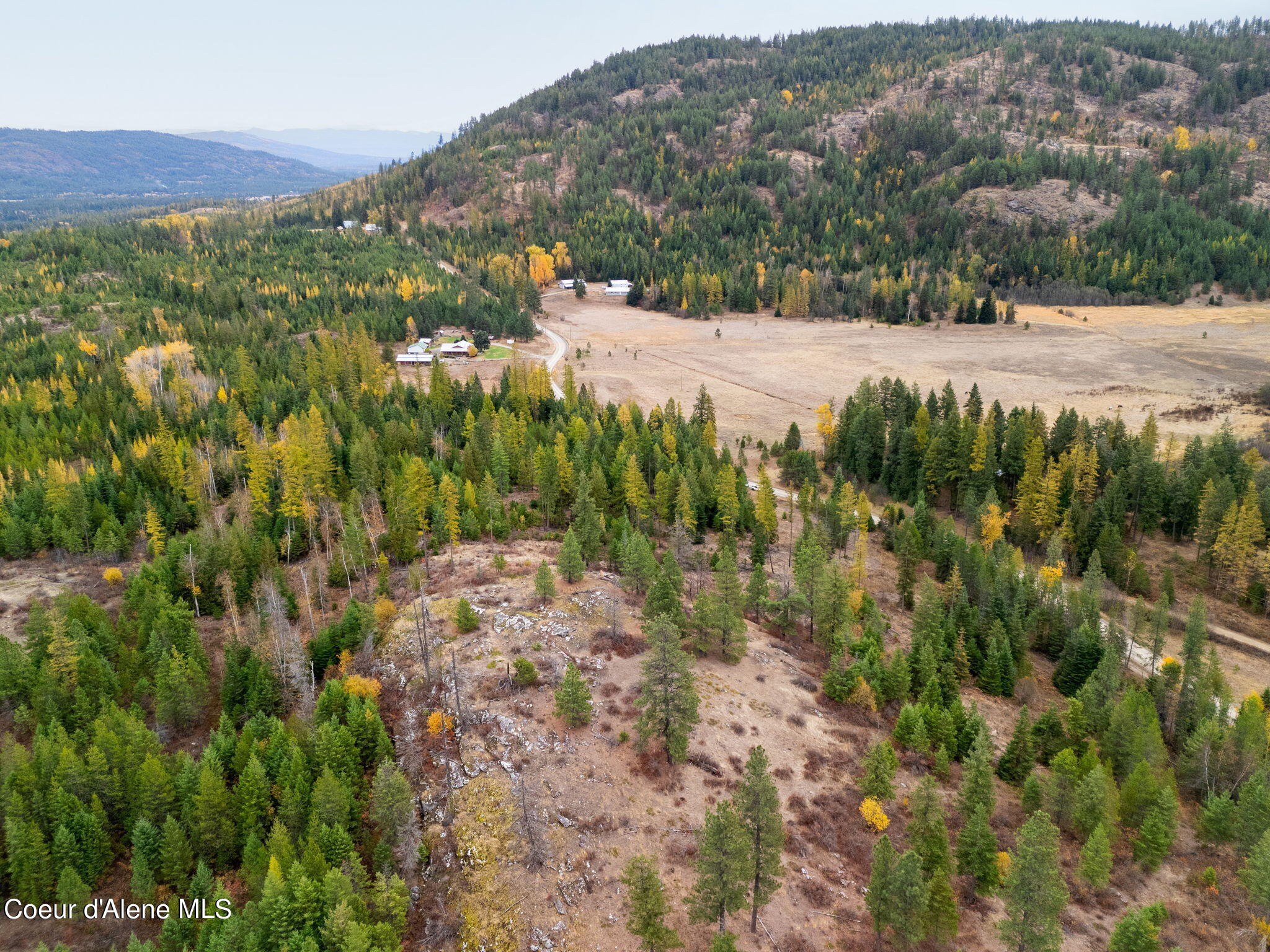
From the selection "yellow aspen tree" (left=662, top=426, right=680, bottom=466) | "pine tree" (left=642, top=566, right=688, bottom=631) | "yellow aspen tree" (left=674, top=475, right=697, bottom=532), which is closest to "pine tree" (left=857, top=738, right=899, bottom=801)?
"pine tree" (left=642, top=566, right=688, bottom=631)

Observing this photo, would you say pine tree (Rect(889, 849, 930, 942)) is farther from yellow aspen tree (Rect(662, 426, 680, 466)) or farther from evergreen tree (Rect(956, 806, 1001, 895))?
yellow aspen tree (Rect(662, 426, 680, 466))

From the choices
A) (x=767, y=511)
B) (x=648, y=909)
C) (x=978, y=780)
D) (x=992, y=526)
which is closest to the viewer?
(x=648, y=909)

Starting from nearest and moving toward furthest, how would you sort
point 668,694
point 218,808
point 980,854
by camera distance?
point 980,854 < point 218,808 < point 668,694

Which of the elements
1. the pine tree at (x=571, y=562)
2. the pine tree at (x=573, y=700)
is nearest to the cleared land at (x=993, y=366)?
the pine tree at (x=571, y=562)

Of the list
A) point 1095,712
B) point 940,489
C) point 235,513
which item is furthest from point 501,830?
point 940,489

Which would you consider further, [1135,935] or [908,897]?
[1135,935]

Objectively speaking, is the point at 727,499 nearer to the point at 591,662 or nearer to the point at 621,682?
the point at 591,662

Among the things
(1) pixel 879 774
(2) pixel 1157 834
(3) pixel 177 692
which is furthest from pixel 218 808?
(2) pixel 1157 834
